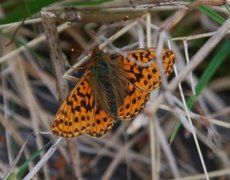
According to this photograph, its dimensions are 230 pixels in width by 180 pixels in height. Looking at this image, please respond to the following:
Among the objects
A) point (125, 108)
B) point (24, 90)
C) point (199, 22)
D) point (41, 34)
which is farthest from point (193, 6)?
point (199, 22)

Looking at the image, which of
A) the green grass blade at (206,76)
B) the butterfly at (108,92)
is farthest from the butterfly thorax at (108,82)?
the green grass blade at (206,76)

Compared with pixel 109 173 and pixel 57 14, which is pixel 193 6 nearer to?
pixel 57 14

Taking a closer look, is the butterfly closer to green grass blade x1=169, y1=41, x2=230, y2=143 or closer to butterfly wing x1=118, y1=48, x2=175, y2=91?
butterfly wing x1=118, y1=48, x2=175, y2=91

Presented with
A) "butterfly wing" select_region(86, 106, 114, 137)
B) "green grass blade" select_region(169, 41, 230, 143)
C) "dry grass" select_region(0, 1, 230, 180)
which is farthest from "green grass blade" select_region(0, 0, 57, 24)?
"green grass blade" select_region(169, 41, 230, 143)

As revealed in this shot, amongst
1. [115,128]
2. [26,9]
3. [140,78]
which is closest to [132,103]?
[140,78]

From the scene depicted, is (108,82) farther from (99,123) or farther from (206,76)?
(206,76)

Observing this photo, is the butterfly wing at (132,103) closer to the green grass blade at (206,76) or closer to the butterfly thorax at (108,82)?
the butterfly thorax at (108,82)
